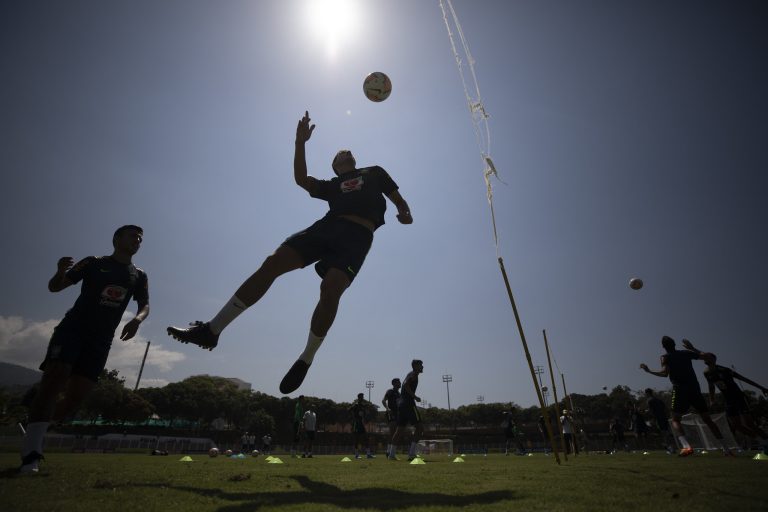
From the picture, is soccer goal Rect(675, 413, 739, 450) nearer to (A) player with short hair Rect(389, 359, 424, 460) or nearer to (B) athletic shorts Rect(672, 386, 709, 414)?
(B) athletic shorts Rect(672, 386, 709, 414)

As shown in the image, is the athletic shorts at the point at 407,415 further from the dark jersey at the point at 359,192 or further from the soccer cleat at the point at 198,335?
the soccer cleat at the point at 198,335

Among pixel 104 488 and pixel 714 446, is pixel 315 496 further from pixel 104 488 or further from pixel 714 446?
pixel 714 446

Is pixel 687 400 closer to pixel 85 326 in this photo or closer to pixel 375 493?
pixel 375 493

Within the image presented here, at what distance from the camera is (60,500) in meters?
2.37

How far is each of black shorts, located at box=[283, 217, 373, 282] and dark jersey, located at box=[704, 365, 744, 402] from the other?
1086 cm

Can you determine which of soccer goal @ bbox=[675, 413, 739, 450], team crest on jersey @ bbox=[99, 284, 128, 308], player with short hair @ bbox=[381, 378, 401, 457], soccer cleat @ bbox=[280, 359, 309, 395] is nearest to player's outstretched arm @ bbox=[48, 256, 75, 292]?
team crest on jersey @ bbox=[99, 284, 128, 308]

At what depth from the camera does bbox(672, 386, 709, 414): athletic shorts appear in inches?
315

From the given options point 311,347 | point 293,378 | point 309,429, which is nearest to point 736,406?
point 311,347

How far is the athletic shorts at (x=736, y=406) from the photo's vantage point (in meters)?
9.70

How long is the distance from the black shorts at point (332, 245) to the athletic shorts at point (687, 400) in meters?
8.03

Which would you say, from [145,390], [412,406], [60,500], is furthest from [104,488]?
[145,390]

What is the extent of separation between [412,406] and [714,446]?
44.2 ft

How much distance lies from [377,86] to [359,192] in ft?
10.9

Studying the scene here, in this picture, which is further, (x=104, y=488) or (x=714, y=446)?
(x=714, y=446)
